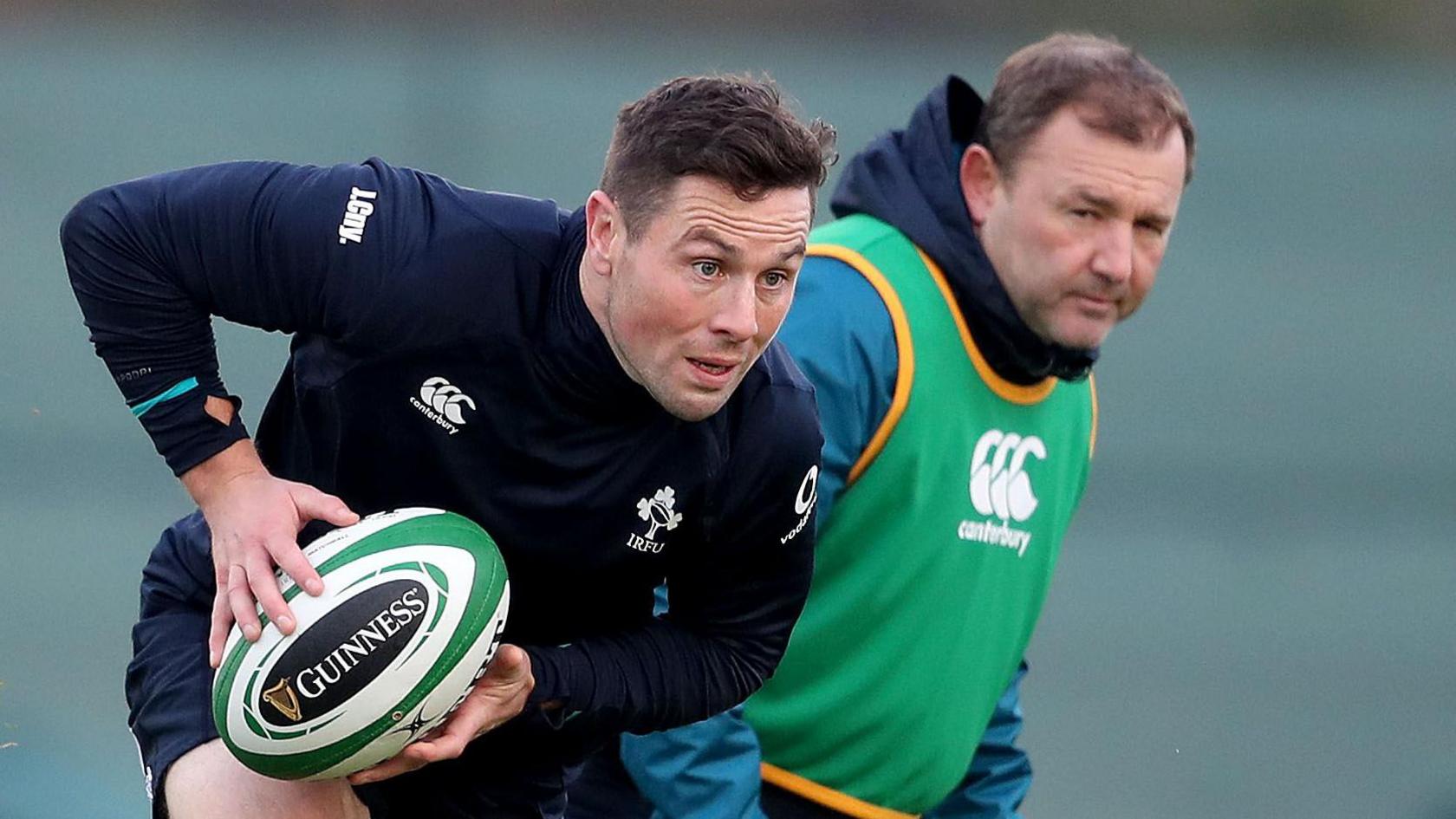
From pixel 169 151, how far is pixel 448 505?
19.3ft

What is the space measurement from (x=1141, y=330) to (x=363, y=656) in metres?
6.66

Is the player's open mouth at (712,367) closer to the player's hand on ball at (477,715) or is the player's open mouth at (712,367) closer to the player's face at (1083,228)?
the player's hand on ball at (477,715)

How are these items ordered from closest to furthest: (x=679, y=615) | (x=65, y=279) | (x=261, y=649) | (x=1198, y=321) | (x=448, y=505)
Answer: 1. (x=261, y=649)
2. (x=448, y=505)
3. (x=679, y=615)
4. (x=65, y=279)
5. (x=1198, y=321)

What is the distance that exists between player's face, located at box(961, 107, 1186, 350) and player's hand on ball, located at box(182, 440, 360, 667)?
163 centimetres

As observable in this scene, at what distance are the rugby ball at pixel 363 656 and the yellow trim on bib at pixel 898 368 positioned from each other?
111cm

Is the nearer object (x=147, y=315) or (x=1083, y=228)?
(x=147, y=315)

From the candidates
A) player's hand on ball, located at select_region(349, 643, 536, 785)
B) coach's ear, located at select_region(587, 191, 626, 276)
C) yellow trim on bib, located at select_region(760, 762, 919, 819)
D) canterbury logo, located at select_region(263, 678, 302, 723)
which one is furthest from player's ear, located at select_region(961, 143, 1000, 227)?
canterbury logo, located at select_region(263, 678, 302, 723)

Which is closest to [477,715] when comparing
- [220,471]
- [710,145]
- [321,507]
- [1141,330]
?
[321,507]

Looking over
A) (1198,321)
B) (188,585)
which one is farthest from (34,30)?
(188,585)

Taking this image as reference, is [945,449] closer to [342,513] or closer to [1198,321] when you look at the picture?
[342,513]

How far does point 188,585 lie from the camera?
3.42 m

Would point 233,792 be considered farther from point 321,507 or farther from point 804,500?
point 804,500

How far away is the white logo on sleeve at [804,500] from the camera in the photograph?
10.9 ft

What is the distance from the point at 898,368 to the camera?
13.0 ft
